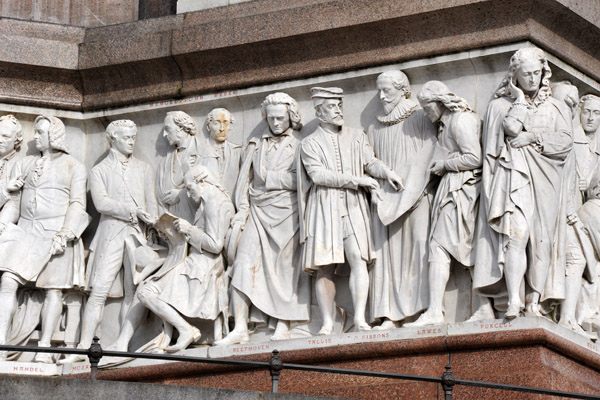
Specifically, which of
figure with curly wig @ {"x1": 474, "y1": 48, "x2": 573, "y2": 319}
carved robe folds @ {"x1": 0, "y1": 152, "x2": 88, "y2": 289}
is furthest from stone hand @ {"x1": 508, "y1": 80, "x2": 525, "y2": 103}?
carved robe folds @ {"x1": 0, "y1": 152, "x2": 88, "y2": 289}

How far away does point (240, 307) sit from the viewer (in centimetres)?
1936

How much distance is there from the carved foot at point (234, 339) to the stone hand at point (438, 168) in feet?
9.75

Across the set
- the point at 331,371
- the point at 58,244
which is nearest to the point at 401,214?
the point at 331,371

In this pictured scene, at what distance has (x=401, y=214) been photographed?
18766 mm

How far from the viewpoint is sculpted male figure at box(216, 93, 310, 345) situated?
1928 centimetres

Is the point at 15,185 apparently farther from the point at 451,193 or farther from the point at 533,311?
the point at 533,311

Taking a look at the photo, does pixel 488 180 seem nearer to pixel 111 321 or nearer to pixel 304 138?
pixel 304 138

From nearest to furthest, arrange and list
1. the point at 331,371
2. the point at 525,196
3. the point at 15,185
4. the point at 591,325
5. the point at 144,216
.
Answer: the point at 331,371
the point at 525,196
the point at 591,325
the point at 144,216
the point at 15,185

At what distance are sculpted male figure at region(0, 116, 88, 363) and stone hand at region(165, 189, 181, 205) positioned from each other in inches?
46.6

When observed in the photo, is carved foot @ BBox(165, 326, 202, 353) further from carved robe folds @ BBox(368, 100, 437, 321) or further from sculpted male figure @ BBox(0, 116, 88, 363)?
carved robe folds @ BBox(368, 100, 437, 321)

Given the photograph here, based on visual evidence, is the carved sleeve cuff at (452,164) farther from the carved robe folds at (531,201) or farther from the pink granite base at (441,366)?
the pink granite base at (441,366)

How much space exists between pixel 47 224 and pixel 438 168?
17.4ft

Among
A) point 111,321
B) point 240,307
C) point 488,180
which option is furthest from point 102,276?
point 488,180

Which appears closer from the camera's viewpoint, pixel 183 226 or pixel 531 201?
pixel 531 201
